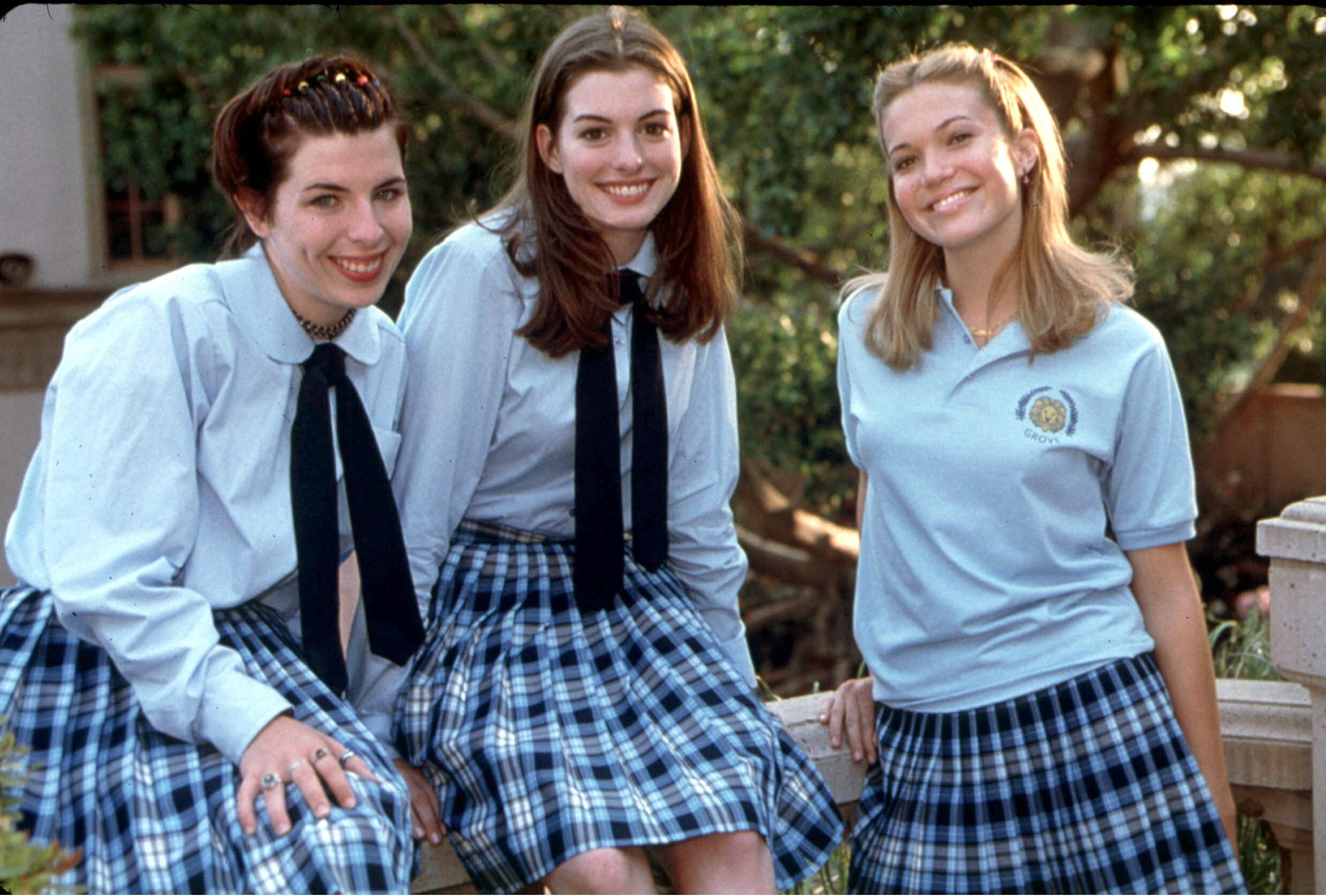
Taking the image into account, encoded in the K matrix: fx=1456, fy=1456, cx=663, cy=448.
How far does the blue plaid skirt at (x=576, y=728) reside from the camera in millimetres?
2258

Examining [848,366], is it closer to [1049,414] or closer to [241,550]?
[1049,414]

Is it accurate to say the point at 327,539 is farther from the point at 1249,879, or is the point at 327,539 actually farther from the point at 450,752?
the point at 1249,879

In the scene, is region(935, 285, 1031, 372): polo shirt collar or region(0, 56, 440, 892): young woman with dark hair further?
region(935, 285, 1031, 372): polo shirt collar

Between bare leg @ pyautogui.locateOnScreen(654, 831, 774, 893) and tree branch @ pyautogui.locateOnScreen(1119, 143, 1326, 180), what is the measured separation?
18.8 ft

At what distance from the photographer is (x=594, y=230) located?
2713mm

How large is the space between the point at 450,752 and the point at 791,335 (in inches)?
178

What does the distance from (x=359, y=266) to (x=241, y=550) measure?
1.62 feet

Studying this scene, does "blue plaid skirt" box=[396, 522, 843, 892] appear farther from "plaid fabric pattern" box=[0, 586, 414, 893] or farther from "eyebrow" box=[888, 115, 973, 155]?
"eyebrow" box=[888, 115, 973, 155]

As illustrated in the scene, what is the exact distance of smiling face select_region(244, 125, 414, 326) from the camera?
7.64 feet

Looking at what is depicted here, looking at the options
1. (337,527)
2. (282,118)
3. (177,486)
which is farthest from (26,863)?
(282,118)

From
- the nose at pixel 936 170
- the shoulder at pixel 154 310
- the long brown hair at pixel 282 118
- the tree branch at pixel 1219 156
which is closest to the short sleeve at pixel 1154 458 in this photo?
the nose at pixel 936 170

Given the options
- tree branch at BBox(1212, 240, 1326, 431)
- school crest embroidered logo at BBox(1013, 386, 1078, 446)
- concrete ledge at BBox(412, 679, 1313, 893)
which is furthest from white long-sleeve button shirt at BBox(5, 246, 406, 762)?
tree branch at BBox(1212, 240, 1326, 431)

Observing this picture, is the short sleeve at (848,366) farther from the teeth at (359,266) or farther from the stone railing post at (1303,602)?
the teeth at (359,266)

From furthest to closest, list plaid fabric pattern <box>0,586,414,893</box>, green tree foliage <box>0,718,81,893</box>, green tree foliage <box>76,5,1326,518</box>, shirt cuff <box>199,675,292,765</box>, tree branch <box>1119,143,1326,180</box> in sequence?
tree branch <box>1119,143,1326,180</box> → green tree foliage <box>76,5,1326,518</box> → shirt cuff <box>199,675,292,765</box> → plaid fabric pattern <box>0,586,414,893</box> → green tree foliage <box>0,718,81,893</box>
